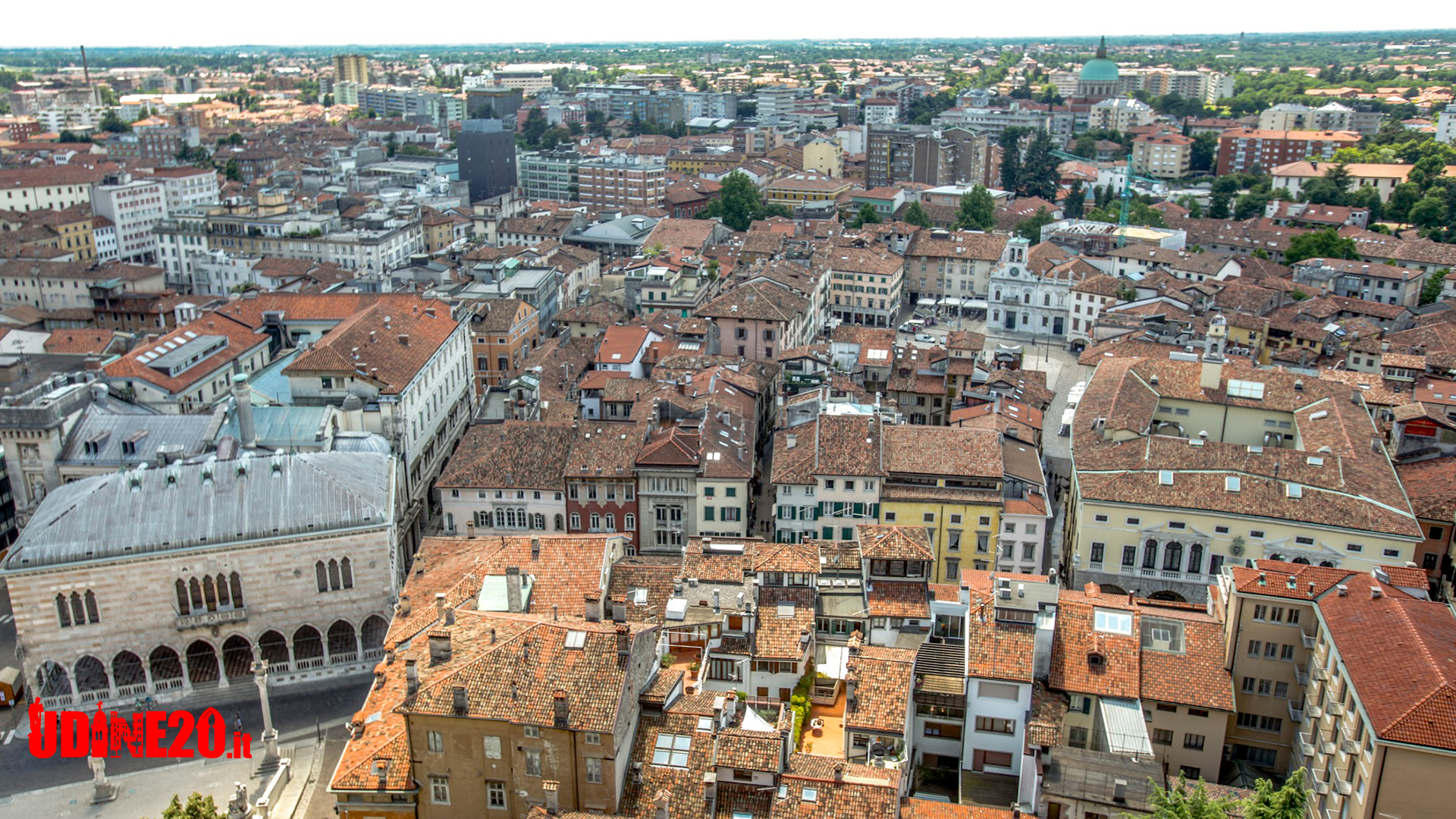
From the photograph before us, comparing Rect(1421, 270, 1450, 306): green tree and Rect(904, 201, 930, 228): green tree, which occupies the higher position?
Rect(904, 201, 930, 228): green tree

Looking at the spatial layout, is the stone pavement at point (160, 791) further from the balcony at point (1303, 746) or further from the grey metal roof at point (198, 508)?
the balcony at point (1303, 746)

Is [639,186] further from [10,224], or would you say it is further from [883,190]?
[10,224]

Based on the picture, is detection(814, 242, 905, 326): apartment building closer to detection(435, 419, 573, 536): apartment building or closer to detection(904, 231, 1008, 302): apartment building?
detection(904, 231, 1008, 302): apartment building

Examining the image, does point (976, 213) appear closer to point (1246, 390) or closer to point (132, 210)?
point (1246, 390)

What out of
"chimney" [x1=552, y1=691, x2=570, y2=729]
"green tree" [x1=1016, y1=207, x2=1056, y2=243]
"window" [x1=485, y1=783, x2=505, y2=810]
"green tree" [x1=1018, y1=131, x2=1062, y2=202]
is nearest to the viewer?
"chimney" [x1=552, y1=691, x2=570, y2=729]

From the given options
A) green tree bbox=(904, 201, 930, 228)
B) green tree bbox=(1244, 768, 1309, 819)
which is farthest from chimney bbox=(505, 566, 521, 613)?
green tree bbox=(904, 201, 930, 228)

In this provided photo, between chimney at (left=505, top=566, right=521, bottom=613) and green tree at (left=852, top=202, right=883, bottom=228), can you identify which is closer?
chimney at (left=505, top=566, right=521, bottom=613)

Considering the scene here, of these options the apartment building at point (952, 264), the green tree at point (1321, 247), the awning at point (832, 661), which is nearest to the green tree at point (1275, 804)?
the awning at point (832, 661)
